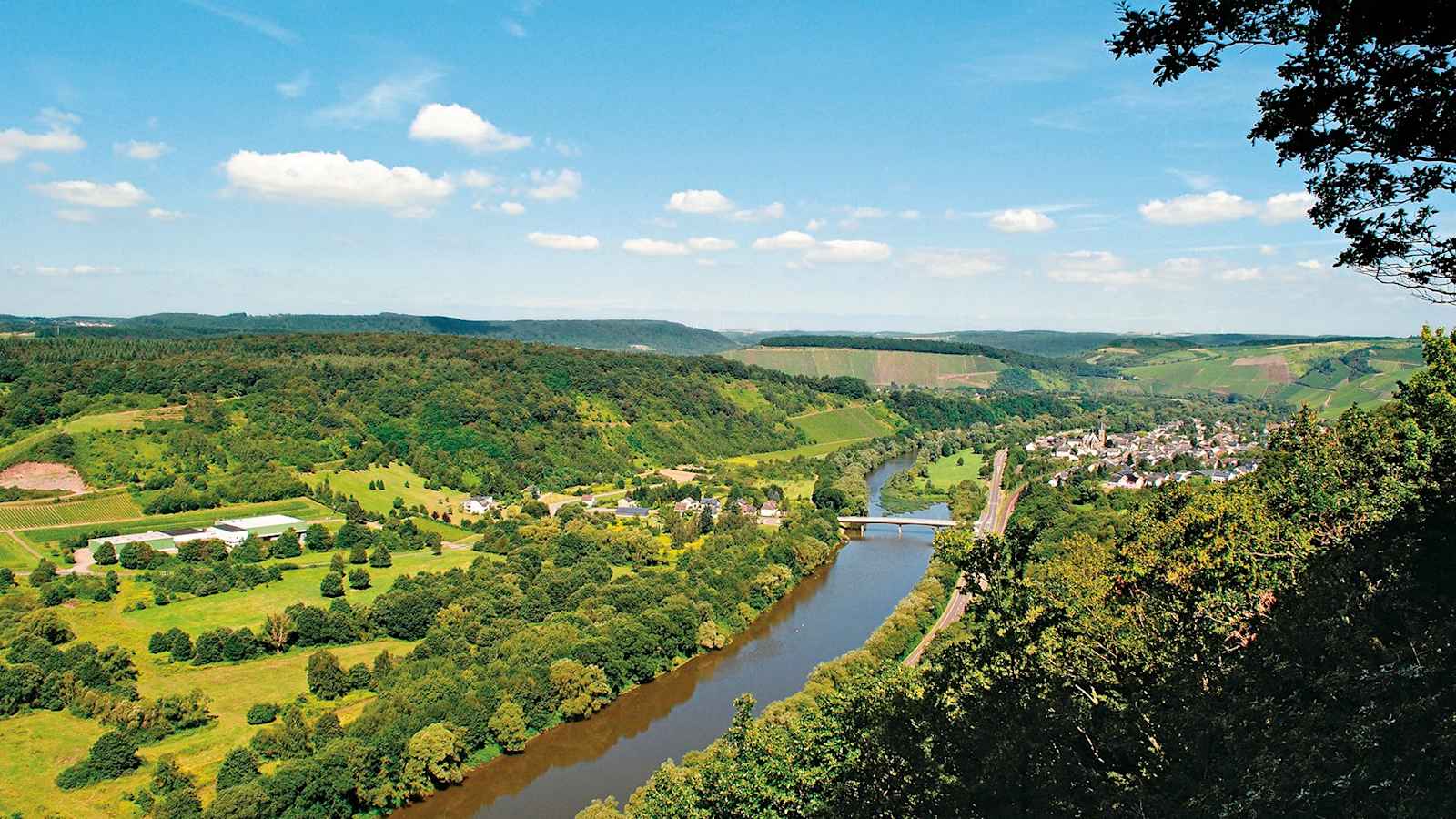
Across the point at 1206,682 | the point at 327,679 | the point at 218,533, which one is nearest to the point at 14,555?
the point at 218,533

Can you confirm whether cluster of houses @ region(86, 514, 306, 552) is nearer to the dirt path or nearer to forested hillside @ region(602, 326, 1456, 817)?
the dirt path

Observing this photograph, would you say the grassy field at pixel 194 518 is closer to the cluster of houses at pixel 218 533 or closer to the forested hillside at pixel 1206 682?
the cluster of houses at pixel 218 533

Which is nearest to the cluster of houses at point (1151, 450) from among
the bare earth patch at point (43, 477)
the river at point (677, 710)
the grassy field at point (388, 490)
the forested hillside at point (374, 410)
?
the river at point (677, 710)

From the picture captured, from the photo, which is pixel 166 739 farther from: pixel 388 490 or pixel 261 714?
pixel 388 490

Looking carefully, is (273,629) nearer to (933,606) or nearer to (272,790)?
(272,790)

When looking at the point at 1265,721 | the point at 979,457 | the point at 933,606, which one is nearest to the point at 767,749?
the point at 1265,721

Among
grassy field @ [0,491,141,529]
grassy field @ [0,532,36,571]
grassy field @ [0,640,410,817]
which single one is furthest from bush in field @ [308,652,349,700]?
grassy field @ [0,491,141,529]
